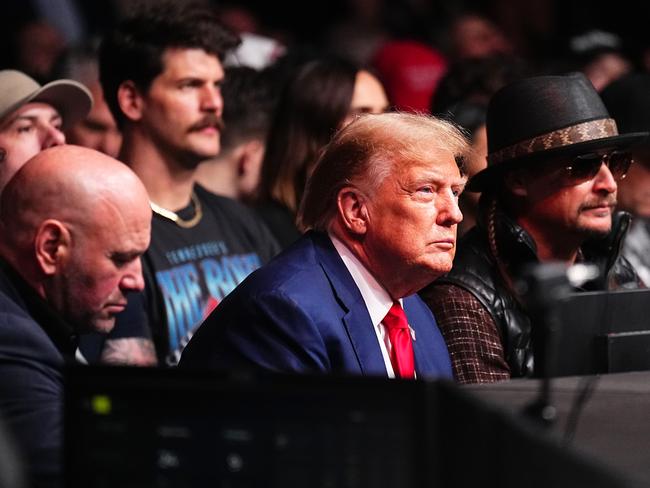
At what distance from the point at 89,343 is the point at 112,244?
2.16 ft

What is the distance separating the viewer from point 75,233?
3.78 metres

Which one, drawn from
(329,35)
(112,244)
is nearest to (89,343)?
(112,244)

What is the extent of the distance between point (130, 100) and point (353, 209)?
192cm

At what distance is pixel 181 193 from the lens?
17.4 feet

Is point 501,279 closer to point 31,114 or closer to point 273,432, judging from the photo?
point 31,114

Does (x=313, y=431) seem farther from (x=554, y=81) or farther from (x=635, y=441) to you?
(x=554, y=81)

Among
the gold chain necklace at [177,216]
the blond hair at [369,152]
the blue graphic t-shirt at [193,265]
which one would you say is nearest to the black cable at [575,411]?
the blond hair at [369,152]

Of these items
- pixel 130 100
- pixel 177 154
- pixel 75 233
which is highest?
pixel 130 100

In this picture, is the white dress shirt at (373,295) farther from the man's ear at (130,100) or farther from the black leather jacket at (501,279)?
the man's ear at (130,100)

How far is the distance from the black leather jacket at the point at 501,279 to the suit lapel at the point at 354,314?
2.34 ft

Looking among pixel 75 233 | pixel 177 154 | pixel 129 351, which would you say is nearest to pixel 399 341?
pixel 75 233

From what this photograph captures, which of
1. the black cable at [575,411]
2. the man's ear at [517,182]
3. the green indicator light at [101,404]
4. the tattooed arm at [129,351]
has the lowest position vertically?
the tattooed arm at [129,351]

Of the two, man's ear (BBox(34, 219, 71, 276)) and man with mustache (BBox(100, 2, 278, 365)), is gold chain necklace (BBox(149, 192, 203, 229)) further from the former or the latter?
man's ear (BBox(34, 219, 71, 276))

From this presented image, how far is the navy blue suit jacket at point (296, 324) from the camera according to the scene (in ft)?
11.8
